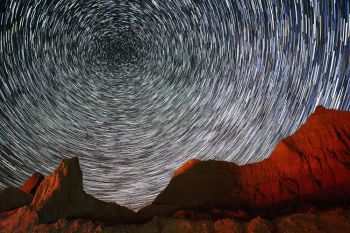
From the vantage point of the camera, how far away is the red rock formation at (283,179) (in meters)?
8.35

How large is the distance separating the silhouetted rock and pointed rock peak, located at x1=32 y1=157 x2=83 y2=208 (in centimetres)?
174

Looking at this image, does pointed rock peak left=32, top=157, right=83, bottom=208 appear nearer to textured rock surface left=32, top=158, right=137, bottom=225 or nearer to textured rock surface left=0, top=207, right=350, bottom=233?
textured rock surface left=32, top=158, right=137, bottom=225

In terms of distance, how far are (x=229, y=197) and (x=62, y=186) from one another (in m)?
5.59

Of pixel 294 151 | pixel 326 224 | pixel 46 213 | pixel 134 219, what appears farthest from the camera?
pixel 294 151

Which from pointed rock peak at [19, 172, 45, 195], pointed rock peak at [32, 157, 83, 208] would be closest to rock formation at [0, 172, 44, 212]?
pointed rock peak at [19, 172, 45, 195]

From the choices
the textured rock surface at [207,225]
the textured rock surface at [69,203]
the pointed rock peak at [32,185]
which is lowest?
the textured rock surface at [207,225]

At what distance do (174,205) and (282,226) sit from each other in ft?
13.3

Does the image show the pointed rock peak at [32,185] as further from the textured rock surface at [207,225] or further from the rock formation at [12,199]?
the textured rock surface at [207,225]

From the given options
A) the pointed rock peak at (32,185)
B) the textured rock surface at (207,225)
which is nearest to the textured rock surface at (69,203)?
the textured rock surface at (207,225)

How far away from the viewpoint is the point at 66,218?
830 centimetres

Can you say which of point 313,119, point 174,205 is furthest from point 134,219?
point 313,119

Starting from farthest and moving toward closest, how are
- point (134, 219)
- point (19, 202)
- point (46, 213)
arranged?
1. point (19, 202)
2. point (134, 219)
3. point (46, 213)

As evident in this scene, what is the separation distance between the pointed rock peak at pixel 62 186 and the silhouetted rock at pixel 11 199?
1735 millimetres

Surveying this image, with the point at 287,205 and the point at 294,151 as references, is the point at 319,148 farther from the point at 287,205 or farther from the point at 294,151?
the point at 287,205
